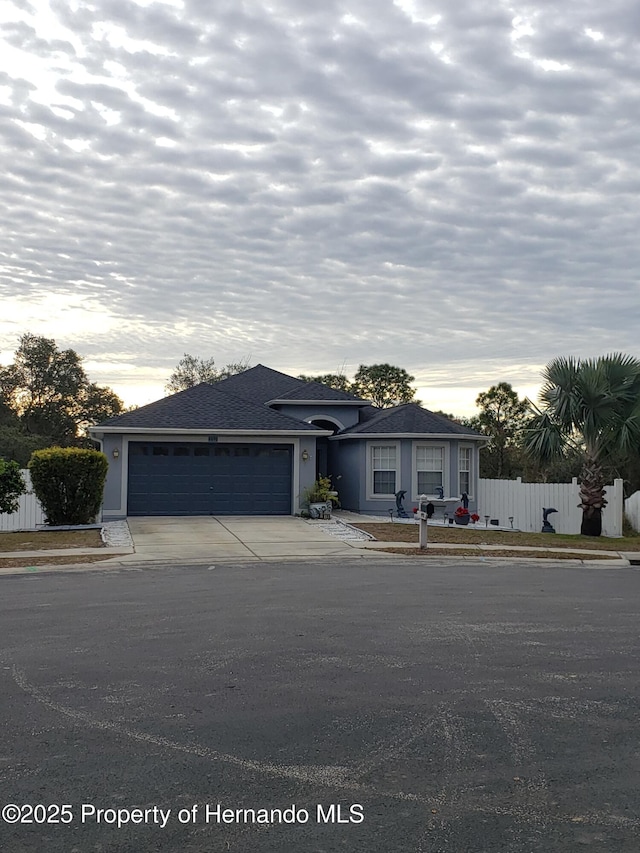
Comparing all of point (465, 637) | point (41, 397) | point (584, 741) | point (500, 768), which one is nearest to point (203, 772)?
point (500, 768)

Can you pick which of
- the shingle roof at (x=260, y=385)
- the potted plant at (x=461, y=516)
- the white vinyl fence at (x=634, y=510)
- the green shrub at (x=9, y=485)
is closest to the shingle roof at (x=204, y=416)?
the shingle roof at (x=260, y=385)

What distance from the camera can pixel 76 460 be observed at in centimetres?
2230

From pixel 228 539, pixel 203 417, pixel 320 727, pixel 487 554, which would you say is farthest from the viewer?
pixel 203 417

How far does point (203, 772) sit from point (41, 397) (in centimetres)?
4608

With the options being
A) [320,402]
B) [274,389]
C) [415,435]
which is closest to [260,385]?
[274,389]

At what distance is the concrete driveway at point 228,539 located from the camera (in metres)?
17.3

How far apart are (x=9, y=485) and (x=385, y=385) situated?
34.2 metres

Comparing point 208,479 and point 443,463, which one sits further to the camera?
point 443,463

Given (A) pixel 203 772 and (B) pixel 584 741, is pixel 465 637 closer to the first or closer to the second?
(B) pixel 584 741

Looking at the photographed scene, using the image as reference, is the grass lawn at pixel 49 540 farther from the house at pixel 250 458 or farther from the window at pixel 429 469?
the window at pixel 429 469

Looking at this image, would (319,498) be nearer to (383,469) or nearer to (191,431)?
(383,469)

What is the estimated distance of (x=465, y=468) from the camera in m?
28.5

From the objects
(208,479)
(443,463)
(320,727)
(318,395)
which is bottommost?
(320,727)

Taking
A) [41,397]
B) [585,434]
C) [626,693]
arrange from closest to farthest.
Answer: [626,693], [585,434], [41,397]
